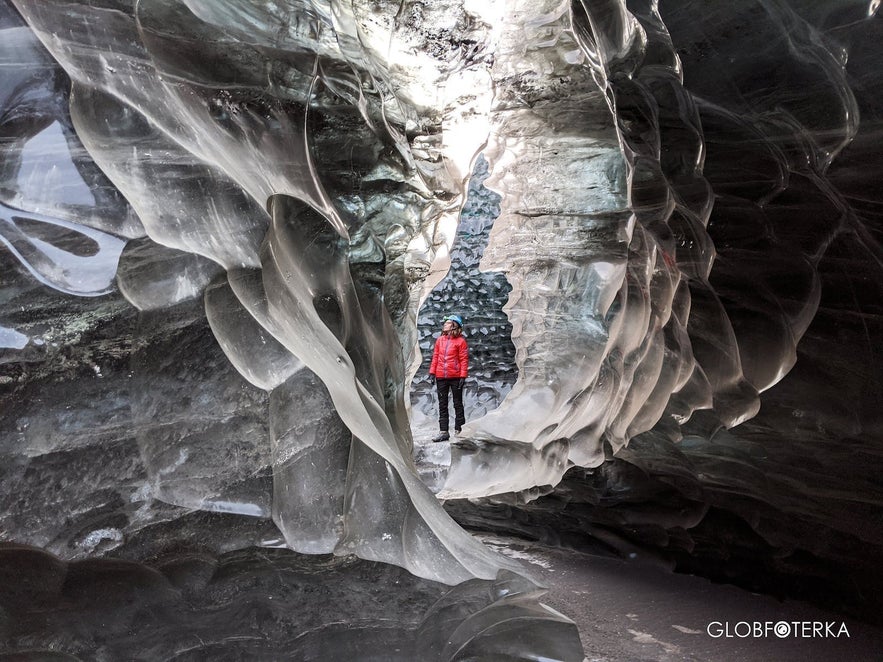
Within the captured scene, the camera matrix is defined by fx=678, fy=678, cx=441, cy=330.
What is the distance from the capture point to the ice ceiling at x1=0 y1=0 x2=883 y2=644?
2.66 ft

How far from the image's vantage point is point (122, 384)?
838mm

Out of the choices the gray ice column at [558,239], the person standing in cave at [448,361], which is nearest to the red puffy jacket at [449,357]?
the person standing in cave at [448,361]

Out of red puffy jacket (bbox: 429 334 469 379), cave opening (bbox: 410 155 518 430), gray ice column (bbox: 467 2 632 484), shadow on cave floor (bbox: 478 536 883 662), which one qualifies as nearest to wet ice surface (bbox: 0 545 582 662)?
shadow on cave floor (bbox: 478 536 883 662)

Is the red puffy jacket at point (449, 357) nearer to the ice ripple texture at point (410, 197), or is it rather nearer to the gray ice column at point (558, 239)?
the gray ice column at point (558, 239)

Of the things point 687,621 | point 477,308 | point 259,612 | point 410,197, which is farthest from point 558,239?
point 477,308

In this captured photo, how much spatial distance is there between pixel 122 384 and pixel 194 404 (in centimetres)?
9

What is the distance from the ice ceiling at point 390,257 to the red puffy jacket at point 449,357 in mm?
1317

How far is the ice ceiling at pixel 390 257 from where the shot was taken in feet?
2.66

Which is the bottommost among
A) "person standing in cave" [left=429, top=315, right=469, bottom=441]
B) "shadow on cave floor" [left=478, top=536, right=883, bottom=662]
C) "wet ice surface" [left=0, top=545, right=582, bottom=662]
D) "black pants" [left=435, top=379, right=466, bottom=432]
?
"shadow on cave floor" [left=478, top=536, right=883, bottom=662]

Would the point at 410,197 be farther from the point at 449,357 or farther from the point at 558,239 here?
the point at 449,357

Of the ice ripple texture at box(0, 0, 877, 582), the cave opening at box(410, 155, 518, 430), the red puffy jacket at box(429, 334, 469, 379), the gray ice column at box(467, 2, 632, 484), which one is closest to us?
the ice ripple texture at box(0, 0, 877, 582)

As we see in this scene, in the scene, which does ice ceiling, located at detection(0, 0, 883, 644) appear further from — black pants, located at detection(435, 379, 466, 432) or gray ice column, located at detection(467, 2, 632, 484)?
black pants, located at detection(435, 379, 466, 432)

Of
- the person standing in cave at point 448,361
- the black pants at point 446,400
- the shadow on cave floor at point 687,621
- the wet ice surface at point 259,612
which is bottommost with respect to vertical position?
the shadow on cave floor at point 687,621

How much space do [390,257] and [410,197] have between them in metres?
0.16
